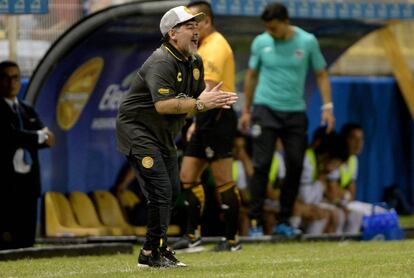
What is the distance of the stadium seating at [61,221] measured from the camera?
15.5m

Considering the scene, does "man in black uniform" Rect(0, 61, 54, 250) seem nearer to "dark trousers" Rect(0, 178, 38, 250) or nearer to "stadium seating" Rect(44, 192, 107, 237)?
"dark trousers" Rect(0, 178, 38, 250)

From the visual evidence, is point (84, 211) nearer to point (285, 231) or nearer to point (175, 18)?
point (285, 231)

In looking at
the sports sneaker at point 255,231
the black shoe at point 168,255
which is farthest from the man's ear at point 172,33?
the sports sneaker at point 255,231

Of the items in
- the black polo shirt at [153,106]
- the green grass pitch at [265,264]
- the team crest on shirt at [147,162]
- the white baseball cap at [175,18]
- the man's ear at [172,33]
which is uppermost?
the white baseball cap at [175,18]

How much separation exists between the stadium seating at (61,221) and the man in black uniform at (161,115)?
15.4ft

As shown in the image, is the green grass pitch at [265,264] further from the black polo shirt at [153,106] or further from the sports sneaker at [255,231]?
the black polo shirt at [153,106]

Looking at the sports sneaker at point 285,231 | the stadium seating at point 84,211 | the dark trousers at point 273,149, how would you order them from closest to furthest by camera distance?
the dark trousers at point 273,149
the sports sneaker at point 285,231
the stadium seating at point 84,211

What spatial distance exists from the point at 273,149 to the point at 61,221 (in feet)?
8.70

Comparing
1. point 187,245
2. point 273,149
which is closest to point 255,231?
point 273,149

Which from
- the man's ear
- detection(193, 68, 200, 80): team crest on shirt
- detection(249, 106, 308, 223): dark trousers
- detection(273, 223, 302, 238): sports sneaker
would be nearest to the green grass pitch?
detection(273, 223, 302, 238): sports sneaker

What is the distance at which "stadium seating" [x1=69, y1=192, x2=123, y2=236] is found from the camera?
16.0 meters

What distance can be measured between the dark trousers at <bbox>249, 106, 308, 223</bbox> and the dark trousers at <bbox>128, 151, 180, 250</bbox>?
389cm

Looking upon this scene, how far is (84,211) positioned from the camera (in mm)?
16078

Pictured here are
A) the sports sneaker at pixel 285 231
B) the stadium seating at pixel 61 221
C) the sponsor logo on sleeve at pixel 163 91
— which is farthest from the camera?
the stadium seating at pixel 61 221
